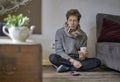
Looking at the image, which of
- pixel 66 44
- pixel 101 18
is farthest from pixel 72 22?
pixel 101 18

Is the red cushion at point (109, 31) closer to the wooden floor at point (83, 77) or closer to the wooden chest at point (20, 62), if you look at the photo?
the wooden floor at point (83, 77)

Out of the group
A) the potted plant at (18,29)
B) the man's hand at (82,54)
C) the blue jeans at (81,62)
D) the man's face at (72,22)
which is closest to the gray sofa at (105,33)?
the blue jeans at (81,62)

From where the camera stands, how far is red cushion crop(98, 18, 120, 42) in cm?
337

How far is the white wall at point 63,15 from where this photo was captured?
3.48 meters

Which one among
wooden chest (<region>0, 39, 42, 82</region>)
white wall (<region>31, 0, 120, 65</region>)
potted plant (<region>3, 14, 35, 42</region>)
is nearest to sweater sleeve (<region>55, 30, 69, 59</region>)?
white wall (<region>31, 0, 120, 65</region>)

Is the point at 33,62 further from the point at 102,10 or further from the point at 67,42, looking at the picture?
the point at 102,10

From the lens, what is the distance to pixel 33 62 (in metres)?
1.52

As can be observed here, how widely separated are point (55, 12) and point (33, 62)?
2059 millimetres

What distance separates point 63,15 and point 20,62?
83.0 inches

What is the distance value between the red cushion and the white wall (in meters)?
0.22

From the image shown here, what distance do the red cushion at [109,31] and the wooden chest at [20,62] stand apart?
2013 millimetres

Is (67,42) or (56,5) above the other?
(56,5)

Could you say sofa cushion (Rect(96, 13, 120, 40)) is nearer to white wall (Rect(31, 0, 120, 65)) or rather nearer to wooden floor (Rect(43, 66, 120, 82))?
white wall (Rect(31, 0, 120, 65))

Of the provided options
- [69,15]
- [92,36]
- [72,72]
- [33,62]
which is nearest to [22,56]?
[33,62]
